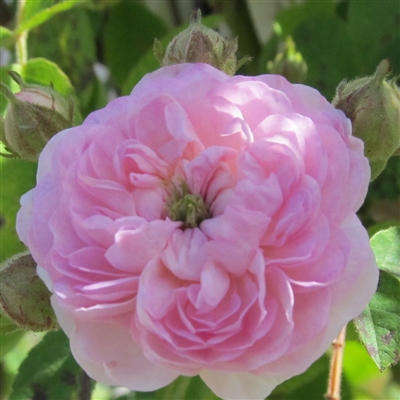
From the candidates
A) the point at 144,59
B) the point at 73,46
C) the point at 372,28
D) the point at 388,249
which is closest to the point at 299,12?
the point at 372,28

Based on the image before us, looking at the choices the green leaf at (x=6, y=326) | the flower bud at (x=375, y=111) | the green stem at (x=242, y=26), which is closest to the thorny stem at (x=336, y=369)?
the flower bud at (x=375, y=111)

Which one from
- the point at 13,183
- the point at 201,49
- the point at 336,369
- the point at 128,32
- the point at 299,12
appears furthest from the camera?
the point at 128,32

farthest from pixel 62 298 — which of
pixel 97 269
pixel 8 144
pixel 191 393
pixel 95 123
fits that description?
pixel 191 393

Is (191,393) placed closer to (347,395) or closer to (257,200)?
(347,395)

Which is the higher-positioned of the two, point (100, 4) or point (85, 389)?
point (100, 4)

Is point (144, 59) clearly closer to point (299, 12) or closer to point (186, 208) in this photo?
point (299, 12)

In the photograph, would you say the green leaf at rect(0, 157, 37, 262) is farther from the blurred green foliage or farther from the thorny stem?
the thorny stem

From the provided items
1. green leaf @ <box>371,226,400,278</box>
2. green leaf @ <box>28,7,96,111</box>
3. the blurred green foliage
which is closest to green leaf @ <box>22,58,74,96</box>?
the blurred green foliage
